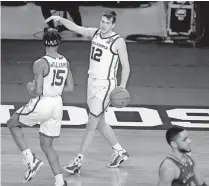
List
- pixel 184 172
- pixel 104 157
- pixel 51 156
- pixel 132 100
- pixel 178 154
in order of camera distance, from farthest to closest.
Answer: pixel 132 100 → pixel 104 157 → pixel 51 156 → pixel 178 154 → pixel 184 172

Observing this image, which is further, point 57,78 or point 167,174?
point 57,78

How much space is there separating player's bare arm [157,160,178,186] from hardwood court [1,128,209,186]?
2.76 meters

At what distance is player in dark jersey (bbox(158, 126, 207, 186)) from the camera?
7160 mm

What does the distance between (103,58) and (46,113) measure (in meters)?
1.34

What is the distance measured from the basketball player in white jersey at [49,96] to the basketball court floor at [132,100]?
65cm

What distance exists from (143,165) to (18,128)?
84.0 inches

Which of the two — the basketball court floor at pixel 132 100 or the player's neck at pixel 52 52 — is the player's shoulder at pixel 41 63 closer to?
the player's neck at pixel 52 52

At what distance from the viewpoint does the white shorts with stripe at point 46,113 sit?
9289 millimetres

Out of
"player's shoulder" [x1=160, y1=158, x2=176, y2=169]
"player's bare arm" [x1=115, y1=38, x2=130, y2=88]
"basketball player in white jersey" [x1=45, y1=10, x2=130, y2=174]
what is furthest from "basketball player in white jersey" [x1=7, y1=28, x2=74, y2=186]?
"player's shoulder" [x1=160, y1=158, x2=176, y2=169]

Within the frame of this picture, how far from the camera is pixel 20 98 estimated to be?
14.8 m

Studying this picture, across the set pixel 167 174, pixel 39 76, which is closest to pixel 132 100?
pixel 39 76

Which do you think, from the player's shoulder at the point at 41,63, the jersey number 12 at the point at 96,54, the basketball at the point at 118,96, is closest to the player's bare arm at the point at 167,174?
the player's shoulder at the point at 41,63

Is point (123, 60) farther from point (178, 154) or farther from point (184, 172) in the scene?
point (184, 172)

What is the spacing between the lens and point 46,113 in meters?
9.30
